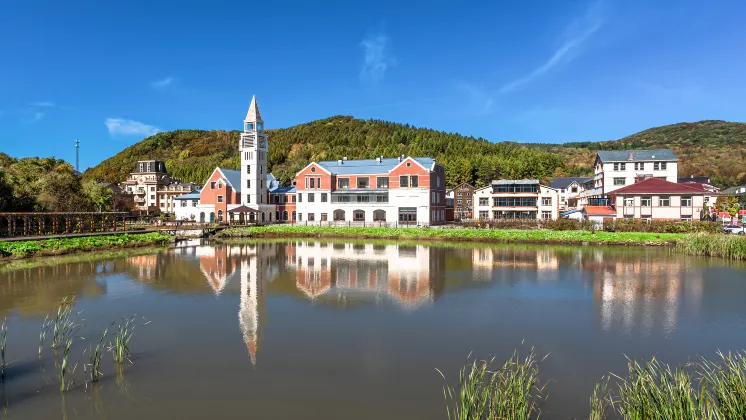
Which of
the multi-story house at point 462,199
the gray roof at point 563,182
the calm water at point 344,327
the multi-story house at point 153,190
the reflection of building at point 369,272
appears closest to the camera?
the calm water at point 344,327

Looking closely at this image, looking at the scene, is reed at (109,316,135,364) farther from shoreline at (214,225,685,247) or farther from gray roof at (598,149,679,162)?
gray roof at (598,149,679,162)

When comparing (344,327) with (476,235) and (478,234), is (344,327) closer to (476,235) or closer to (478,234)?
(476,235)

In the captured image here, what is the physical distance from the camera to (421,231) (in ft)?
119

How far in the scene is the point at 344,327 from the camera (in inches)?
435

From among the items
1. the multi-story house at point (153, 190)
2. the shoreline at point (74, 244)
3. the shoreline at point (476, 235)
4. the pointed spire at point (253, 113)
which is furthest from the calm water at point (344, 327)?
the multi-story house at point (153, 190)

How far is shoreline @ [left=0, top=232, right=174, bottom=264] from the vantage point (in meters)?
23.2

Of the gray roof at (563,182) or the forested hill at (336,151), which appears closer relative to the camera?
the gray roof at (563,182)

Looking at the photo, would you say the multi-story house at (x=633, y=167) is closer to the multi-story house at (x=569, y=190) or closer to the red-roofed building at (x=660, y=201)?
the red-roofed building at (x=660, y=201)

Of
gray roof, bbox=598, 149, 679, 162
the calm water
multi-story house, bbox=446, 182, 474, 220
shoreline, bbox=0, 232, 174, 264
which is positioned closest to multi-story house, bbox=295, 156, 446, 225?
multi-story house, bbox=446, 182, 474, 220

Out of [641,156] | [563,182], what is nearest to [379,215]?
[641,156]

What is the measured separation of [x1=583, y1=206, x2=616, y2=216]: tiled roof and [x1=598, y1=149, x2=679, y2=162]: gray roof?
12072 mm

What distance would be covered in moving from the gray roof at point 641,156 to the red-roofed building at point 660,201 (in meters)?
11.3

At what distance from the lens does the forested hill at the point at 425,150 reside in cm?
7736

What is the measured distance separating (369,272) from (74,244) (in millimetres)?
20062
